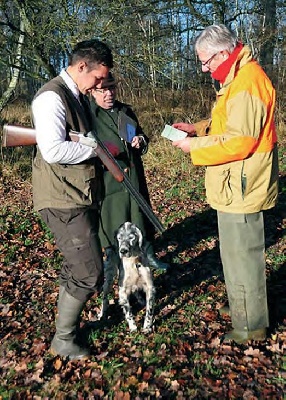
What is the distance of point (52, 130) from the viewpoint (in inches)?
111

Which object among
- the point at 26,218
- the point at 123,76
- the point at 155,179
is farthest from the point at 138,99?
the point at 26,218

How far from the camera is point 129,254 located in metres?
4.09

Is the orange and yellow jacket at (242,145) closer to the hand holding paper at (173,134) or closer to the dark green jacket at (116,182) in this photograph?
the hand holding paper at (173,134)

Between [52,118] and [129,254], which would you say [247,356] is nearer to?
[129,254]

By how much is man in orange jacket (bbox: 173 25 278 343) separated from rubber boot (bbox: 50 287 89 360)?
51.6 inches

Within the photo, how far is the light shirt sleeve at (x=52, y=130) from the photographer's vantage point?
2818mm

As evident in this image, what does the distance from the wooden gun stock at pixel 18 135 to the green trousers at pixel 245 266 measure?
1.61m

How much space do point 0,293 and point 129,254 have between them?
6.20 feet

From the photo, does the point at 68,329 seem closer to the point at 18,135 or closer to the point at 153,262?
the point at 18,135

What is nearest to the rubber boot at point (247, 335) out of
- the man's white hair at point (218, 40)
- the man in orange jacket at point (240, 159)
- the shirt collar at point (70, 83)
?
the man in orange jacket at point (240, 159)

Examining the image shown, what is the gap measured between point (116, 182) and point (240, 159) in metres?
1.93

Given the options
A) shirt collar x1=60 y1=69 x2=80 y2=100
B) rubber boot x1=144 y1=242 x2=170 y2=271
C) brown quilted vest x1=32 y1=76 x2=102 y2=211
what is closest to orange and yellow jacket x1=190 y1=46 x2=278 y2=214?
brown quilted vest x1=32 y1=76 x2=102 y2=211

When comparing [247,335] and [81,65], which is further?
[247,335]

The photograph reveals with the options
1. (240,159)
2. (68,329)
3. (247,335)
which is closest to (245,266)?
(247,335)
